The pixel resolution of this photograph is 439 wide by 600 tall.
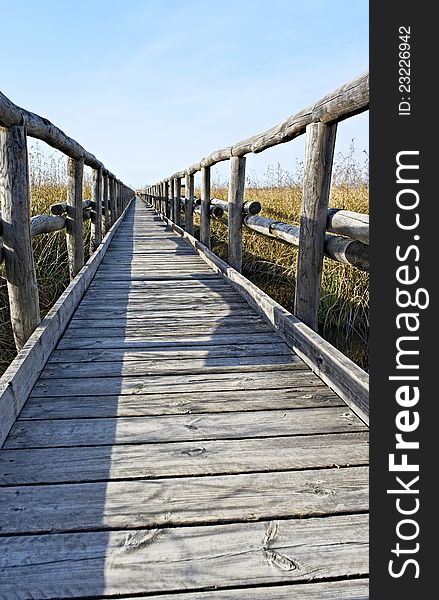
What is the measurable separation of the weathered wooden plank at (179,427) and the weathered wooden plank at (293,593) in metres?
0.62

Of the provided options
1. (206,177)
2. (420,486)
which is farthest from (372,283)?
(206,177)

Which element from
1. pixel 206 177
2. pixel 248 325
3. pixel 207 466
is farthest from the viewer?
pixel 206 177

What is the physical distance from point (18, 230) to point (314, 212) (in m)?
1.41

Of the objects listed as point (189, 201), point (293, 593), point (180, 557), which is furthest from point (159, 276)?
point (293, 593)

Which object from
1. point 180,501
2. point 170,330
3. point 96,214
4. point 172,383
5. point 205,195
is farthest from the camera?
point 96,214

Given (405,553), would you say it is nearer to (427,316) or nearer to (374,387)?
(374,387)

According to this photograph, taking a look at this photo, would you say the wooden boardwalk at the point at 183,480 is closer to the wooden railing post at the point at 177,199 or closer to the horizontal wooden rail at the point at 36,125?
the horizontal wooden rail at the point at 36,125

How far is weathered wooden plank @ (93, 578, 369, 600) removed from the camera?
100cm

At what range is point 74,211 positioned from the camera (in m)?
4.13

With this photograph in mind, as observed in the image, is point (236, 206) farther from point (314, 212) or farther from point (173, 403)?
point (173, 403)

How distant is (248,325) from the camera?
9.80 ft

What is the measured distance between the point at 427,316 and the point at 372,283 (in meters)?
0.12

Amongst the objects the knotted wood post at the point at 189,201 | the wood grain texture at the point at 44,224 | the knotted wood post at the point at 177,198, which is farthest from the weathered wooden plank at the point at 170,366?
the knotted wood post at the point at 177,198

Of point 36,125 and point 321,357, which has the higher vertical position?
point 36,125
